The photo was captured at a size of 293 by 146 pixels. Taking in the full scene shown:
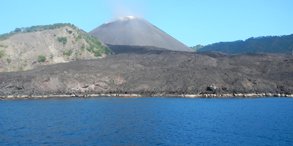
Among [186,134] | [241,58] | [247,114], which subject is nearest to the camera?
[186,134]

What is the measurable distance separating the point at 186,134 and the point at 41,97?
7670 cm

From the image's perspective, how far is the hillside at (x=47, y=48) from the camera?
158m

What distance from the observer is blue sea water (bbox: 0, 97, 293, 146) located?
51844 millimetres

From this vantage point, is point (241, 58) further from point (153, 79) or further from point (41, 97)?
point (41, 97)

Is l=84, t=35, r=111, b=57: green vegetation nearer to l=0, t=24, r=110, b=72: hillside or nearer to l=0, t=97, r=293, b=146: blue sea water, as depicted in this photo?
l=0, t=24, r=110, b=72: hillside

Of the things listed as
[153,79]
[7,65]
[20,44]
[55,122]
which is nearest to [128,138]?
[55,122]

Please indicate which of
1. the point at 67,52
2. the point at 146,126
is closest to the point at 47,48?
the point at 67,52

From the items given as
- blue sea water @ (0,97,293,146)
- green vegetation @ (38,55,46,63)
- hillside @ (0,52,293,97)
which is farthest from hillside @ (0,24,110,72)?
blue sea water @ (0,97,293,146)

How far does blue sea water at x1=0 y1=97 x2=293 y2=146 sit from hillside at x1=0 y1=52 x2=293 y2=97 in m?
40.8

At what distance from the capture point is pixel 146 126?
63.4m

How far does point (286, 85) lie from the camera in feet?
436

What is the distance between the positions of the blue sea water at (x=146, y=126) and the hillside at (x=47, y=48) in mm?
70555

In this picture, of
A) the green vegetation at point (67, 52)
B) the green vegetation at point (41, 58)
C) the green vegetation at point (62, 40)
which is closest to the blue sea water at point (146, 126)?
the green vegetation at point (41, 58)

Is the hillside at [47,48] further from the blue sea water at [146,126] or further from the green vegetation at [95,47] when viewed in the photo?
the blue sea water at [146,126]
